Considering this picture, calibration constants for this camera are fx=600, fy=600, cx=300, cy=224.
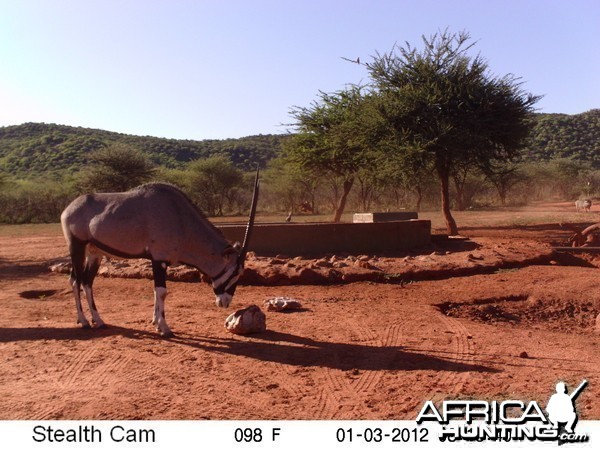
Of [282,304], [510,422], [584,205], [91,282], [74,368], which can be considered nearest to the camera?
[510,422]

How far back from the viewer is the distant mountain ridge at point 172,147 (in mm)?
64375

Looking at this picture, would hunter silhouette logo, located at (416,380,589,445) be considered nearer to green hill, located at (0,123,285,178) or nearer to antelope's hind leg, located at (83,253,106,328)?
antelope's hind leg, located at (83,253,106,328)

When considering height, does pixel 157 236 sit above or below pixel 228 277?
above

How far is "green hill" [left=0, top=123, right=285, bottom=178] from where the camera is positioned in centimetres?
6350

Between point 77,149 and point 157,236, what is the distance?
205ft

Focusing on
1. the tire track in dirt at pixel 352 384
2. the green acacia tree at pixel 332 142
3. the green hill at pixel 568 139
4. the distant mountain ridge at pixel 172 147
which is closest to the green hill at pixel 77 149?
the distant mountain ridge at pixel 172 147

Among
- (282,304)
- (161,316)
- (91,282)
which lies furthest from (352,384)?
(91,282)

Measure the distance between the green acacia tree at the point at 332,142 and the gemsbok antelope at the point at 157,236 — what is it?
15899 millimetres

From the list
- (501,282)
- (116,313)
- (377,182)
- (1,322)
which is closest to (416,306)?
(501,282)

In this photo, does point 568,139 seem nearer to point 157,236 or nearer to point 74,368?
point 157,236

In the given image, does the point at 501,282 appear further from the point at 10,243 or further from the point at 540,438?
the point at 10,243

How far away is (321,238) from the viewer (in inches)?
598

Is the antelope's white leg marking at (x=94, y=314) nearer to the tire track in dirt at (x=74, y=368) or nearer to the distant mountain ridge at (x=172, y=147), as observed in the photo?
the tire track in dirt at (x=74, y=368)

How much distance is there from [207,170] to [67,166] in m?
21.9
